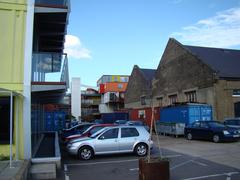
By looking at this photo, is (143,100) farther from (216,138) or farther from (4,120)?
(4,120)

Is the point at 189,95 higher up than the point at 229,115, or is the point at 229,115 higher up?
the point at 189,95

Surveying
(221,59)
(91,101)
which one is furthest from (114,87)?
(221,59)

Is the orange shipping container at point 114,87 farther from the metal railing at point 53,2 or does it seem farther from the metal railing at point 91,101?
the metal railing at point 53,2

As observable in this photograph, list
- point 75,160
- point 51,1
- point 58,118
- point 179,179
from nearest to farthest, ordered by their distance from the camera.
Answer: point 179,179, point 51,1, point 75,160, point 58,118

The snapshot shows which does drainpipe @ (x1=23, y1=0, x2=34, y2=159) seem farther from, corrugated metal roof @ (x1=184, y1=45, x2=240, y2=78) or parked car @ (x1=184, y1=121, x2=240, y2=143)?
corrugated metal roof @ (x1=184, y1=45, x2=240, y2=78)

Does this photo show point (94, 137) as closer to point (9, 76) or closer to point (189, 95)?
point (9, 76)

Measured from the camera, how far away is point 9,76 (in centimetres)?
1241

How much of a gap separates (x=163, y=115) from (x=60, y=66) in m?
18.4

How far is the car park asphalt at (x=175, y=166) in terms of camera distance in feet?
35.0

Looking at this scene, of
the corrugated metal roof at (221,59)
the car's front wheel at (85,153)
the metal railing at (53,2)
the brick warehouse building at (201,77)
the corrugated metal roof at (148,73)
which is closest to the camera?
the metal railing at (53,2)

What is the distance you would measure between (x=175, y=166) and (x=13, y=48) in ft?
26.2

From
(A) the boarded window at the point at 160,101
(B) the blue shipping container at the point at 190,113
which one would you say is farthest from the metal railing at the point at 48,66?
(A) the boarded window at the point at 160,101

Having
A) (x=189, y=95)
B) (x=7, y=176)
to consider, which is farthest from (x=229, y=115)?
(x=7, y=176)

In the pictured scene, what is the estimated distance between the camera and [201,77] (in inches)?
1206
